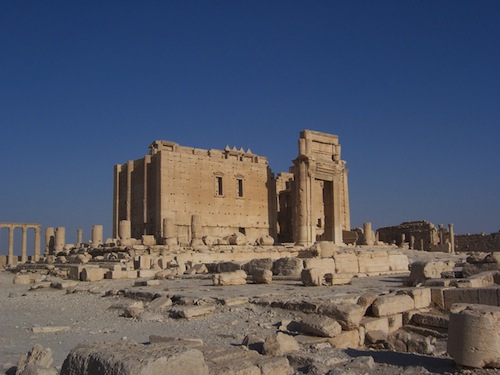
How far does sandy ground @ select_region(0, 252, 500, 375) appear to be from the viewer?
5952 mm

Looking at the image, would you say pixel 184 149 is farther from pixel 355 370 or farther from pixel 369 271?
pixel 355 370

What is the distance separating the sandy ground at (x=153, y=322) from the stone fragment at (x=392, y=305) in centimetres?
113

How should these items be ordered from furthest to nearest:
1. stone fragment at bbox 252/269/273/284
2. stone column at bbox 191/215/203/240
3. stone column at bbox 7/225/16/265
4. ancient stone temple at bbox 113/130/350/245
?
stone column at bbox 7/225/16/265 < ancient stone temple at bbox 113/130/350/245 < stone column at bbox 191/215/203/240 < stone fragment at bbox 252/269/273/284

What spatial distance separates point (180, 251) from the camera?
23250 mm

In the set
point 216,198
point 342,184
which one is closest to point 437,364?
point 216,198

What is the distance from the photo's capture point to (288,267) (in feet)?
49.1

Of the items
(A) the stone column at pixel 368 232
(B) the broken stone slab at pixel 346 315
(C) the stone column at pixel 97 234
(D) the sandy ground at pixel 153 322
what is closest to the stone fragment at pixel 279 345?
(D) the sandy ground at pixel 153 322

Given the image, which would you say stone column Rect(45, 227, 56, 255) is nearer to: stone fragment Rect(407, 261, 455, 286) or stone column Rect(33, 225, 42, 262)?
stone column Rect(33, 225, 42, 262)

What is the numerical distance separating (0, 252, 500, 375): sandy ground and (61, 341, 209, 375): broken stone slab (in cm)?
173

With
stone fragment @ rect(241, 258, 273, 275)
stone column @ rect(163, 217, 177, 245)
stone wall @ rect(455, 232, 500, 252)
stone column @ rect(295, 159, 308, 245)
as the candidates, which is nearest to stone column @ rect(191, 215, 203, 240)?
stone column @ rect(163, 217, 177, 245)

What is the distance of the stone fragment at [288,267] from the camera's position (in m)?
14.8

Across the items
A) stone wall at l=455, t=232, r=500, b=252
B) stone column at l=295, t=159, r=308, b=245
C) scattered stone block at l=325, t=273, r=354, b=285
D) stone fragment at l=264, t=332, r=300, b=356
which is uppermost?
stone column at l=295, t=159, r=308, b=245

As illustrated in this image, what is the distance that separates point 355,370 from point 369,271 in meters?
11.4

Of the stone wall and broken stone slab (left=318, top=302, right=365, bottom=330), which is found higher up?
the stone wall
